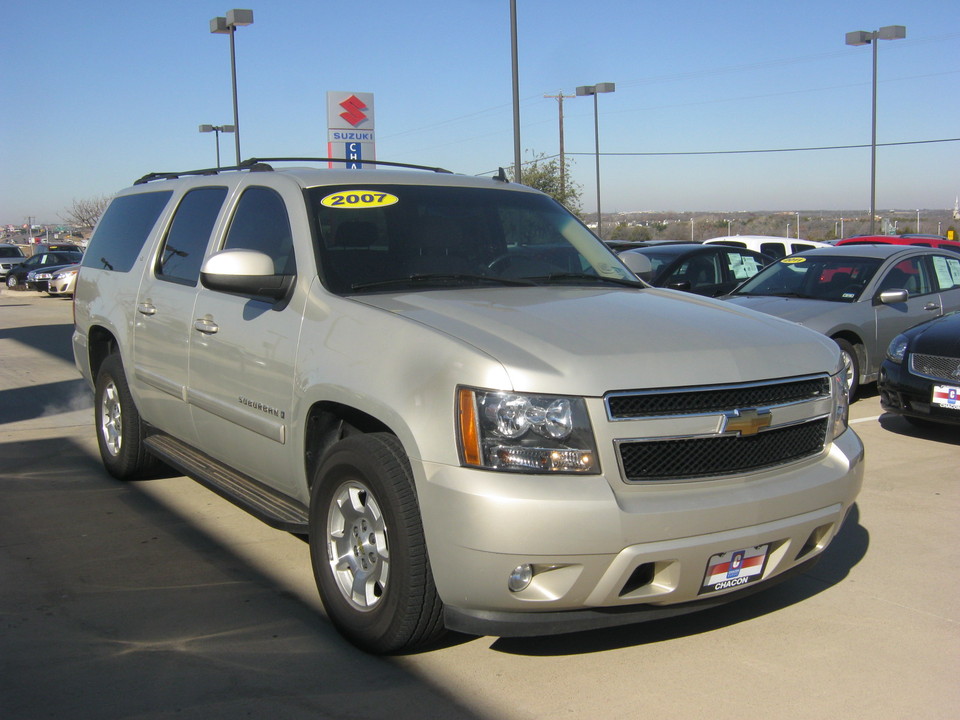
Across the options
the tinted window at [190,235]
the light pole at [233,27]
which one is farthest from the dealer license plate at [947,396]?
the light pole at [233,27]

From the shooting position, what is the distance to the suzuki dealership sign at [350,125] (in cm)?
1197

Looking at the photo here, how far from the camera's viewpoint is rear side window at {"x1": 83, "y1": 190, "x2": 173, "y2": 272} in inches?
234

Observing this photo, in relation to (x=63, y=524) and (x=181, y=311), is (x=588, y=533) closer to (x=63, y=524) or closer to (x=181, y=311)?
(x=181, y=311)

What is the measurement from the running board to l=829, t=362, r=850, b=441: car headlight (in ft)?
7.31

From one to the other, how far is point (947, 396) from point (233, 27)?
71.0 ft

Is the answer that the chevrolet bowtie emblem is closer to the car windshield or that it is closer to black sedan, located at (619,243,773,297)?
the car windshield

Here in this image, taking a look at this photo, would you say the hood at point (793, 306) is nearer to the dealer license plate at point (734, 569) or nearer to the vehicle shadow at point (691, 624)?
the vehicle shadow at point (691, 624)

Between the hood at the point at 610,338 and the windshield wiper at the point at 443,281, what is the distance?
4.7 inches

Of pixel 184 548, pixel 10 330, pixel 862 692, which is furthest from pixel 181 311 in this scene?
pixel 10 330

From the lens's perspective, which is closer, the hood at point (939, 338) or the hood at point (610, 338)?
the hood at point (610, 338)

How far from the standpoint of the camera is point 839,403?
388 centimetres

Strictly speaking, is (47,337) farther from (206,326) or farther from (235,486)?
(235,486)

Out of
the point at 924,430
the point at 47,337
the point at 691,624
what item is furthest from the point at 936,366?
the point at 47,337

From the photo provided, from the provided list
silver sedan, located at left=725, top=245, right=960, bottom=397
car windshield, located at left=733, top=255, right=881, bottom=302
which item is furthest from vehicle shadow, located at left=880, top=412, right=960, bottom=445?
car windshield, located at left=733, top=255, right=881, bottom=302
